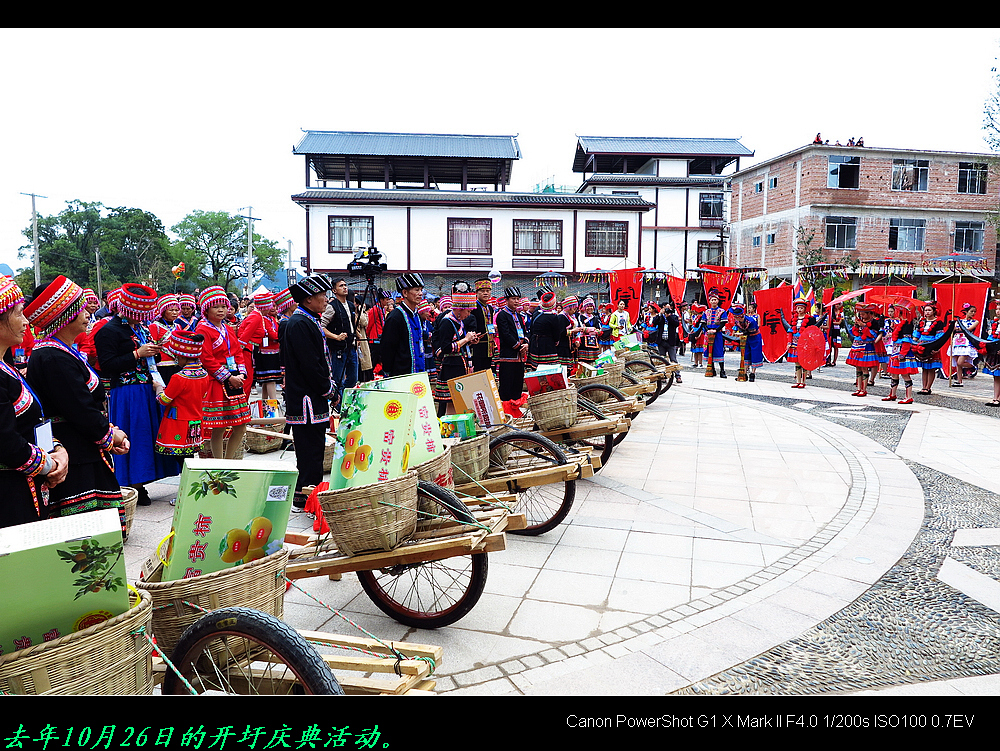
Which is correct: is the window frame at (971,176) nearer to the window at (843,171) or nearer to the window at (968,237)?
the window at (968,237)

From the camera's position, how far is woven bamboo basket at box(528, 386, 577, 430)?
17.8 feet

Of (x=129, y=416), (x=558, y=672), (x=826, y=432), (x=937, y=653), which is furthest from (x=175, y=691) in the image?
(x=826, y=432)

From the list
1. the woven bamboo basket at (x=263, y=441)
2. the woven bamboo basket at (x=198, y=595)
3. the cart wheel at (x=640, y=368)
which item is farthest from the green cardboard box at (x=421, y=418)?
the cart wheel at (x=640, y=368)

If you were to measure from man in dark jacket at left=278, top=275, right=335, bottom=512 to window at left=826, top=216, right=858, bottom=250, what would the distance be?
97.5ft

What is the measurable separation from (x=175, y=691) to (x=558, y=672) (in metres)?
1.66

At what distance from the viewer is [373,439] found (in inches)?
131

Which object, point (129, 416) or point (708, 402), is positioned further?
point (708, 402)

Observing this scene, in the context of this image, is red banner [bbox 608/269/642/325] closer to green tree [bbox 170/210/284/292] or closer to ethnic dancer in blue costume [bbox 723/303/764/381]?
ethnic dancer in blue costume [bbox 723/303/764/381]

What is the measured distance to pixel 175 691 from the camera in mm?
2043

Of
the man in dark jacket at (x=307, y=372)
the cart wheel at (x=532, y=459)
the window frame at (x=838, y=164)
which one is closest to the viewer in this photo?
the cart wheel at (x=532, y=459)

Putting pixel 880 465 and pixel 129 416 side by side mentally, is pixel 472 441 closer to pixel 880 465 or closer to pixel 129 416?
pixel 129 416

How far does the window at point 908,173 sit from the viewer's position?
29.0 meters

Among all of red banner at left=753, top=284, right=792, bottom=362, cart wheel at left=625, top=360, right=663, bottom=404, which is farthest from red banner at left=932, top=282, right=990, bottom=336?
cart wheel at left=625, top=360, right=663, bottom=404

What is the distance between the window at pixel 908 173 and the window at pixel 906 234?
161 centimetres
